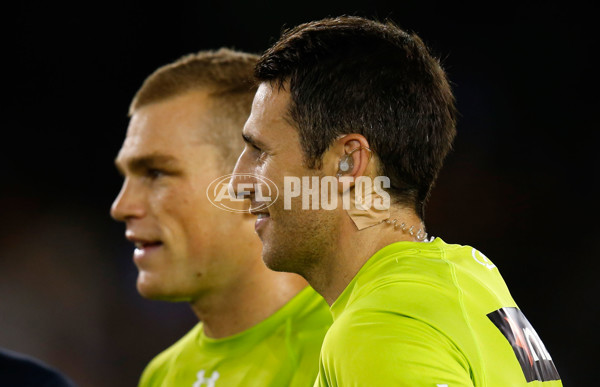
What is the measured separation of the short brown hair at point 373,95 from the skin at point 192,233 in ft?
2.30

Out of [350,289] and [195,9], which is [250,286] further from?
[195,9]

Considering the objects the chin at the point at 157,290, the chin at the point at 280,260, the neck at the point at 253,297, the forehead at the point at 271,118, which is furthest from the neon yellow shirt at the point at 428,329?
the chin at the point at 157,290

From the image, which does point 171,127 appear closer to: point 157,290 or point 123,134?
point 157,290

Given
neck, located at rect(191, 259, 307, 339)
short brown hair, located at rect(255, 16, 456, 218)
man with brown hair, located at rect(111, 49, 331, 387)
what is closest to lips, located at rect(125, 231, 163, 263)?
man with brown hair, located at rect(111, 49, 331, 387)

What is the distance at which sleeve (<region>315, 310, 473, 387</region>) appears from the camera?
1008 mm

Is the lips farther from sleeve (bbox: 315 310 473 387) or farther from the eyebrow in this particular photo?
sleeve (bbox: 315 310 473 387)

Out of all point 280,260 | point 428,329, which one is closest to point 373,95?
point 280,260

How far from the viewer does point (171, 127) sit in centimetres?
217

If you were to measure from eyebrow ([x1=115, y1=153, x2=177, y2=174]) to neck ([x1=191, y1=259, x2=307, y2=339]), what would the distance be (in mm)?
409

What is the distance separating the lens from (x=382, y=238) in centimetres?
141

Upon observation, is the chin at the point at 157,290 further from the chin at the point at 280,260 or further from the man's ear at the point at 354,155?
the man's ear at the point at 354,155

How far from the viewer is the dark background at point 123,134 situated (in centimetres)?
417

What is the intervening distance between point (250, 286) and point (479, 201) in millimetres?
2497

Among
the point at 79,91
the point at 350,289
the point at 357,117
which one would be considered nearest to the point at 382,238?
the point at 350,289
